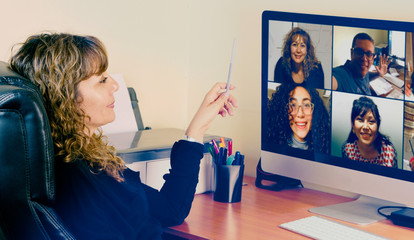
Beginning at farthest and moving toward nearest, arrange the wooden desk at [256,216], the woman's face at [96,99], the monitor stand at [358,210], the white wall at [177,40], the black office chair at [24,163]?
the white wall at [177,40] → the monitor stand at [358,210] → the wooden desk at [256,216] → the woman's face at [96,99] → the black office chair at [24,163]

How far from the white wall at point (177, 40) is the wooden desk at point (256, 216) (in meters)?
0.30

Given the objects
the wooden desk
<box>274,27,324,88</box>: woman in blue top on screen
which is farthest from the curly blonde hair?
<box>274,27,324,88</box>: woman in blue top on screen

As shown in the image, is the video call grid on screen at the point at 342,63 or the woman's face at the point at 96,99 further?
the video call grid on screen at the point at 342,63

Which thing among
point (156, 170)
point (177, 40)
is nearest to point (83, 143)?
point (156, 170)

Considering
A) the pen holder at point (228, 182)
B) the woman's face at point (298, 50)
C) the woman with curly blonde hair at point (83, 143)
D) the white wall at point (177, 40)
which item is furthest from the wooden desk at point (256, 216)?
the woman's face at point (298, 50)

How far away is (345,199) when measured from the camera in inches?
72.2

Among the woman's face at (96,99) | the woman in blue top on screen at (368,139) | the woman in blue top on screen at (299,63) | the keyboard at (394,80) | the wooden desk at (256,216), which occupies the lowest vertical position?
the wooden desk at (256,216)

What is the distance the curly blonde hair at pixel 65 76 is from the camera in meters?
1.25

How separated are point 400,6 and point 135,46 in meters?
0.95

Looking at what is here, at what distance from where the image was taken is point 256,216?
1.62 meters

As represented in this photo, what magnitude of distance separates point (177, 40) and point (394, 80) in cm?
101

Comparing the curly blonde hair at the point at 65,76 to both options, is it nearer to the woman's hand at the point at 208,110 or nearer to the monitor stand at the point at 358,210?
the woman's hand at the point at 208,110

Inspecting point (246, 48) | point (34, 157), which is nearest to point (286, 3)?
point (246, 48)

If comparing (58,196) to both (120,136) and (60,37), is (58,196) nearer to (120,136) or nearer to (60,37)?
(60,37)
